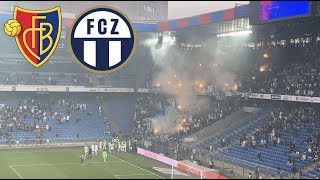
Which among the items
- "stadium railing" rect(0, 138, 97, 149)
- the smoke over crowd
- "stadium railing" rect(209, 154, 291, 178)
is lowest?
"stadium railing" rect(0, 138, 97, 149)

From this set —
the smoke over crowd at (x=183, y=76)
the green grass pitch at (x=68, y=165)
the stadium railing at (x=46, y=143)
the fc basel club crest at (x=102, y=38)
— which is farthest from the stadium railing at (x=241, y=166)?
the stadium railing at (x=46, y=143)

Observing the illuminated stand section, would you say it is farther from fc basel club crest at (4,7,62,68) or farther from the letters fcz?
A: the letters fcz

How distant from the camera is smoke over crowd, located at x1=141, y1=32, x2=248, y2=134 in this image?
48594 millimetres

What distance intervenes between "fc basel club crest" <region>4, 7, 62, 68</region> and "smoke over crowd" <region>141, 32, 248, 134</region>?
27.9 metres

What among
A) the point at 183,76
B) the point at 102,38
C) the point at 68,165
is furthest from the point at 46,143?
the point at 102,38

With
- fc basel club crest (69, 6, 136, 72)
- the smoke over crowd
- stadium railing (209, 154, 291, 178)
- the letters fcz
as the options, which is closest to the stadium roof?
the smoke over crowd

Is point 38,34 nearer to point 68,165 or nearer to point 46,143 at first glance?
point 68,165

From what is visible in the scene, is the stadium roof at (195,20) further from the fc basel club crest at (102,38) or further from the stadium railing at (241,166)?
the fc basel club crest at (102,38)

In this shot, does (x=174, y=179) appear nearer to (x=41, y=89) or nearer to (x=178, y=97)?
(x=178, y=97)

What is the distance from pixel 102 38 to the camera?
1817 centimetres

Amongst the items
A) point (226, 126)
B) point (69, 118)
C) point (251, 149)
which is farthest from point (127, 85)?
point (251, 149)

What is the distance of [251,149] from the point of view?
123 feet

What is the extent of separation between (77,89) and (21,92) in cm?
602

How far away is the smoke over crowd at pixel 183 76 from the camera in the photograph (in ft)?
159
